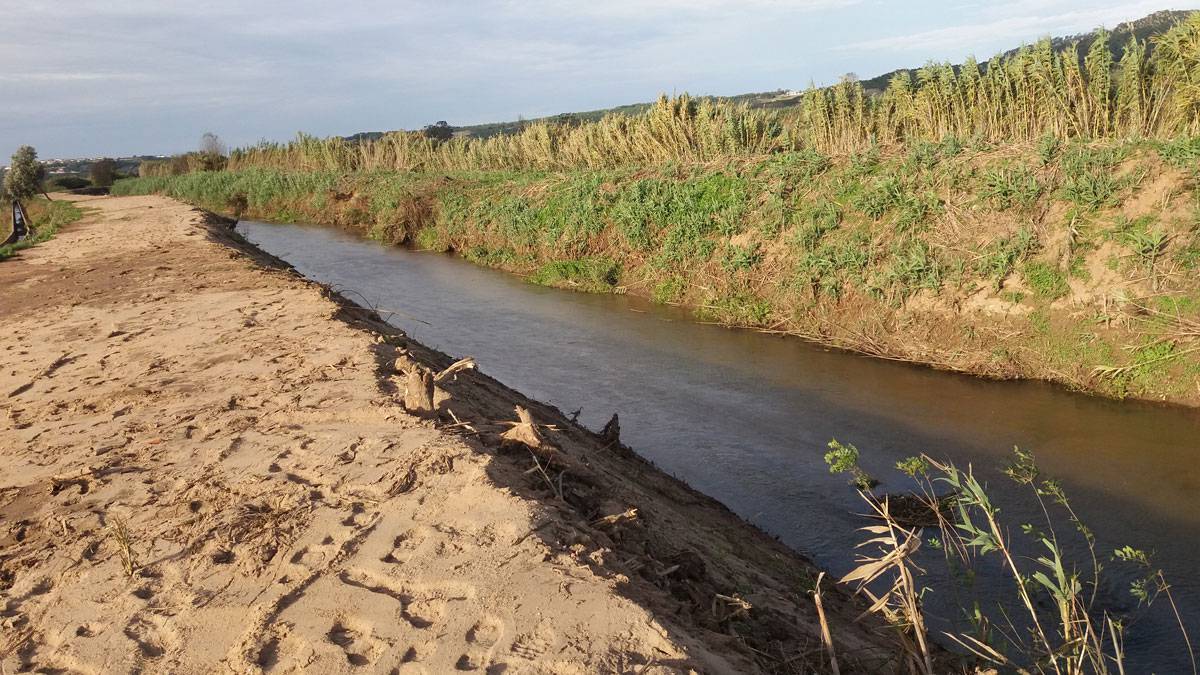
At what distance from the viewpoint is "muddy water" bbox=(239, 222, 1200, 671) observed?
6.02 meters

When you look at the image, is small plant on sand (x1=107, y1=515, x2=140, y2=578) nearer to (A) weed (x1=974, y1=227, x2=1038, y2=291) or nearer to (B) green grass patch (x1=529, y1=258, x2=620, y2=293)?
(A) weed (x1=974, y1=227, x2=1038, y2=291)

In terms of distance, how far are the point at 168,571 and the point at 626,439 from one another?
473 cm

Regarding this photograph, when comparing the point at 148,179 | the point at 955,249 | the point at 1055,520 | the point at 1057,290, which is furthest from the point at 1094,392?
the point at 148,179

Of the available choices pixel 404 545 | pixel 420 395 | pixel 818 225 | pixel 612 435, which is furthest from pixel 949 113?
pixel 404 545

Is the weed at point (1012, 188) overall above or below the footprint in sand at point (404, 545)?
above

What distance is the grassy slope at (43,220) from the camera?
53.9ft

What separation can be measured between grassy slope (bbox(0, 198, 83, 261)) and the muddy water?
827cm

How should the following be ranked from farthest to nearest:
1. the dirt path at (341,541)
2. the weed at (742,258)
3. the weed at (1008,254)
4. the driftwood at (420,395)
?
the weed at (742,258)
the weed at (1008,254)
the driftwood at (420,395)
the dirt path at (341,541)

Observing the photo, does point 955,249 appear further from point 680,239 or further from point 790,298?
point 680,239

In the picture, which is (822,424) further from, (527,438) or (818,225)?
(818,225)

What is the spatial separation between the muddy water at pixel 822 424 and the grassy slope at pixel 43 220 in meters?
8.27

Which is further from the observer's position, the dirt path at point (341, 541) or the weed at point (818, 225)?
the weed at point (818, 225)

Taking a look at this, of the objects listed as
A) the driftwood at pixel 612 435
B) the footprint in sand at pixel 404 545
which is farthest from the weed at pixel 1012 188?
the footprint in sand at pixel 404 545

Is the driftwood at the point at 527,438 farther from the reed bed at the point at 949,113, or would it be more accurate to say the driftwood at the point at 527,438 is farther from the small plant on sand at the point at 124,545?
the reed bed at the point at 949,113
